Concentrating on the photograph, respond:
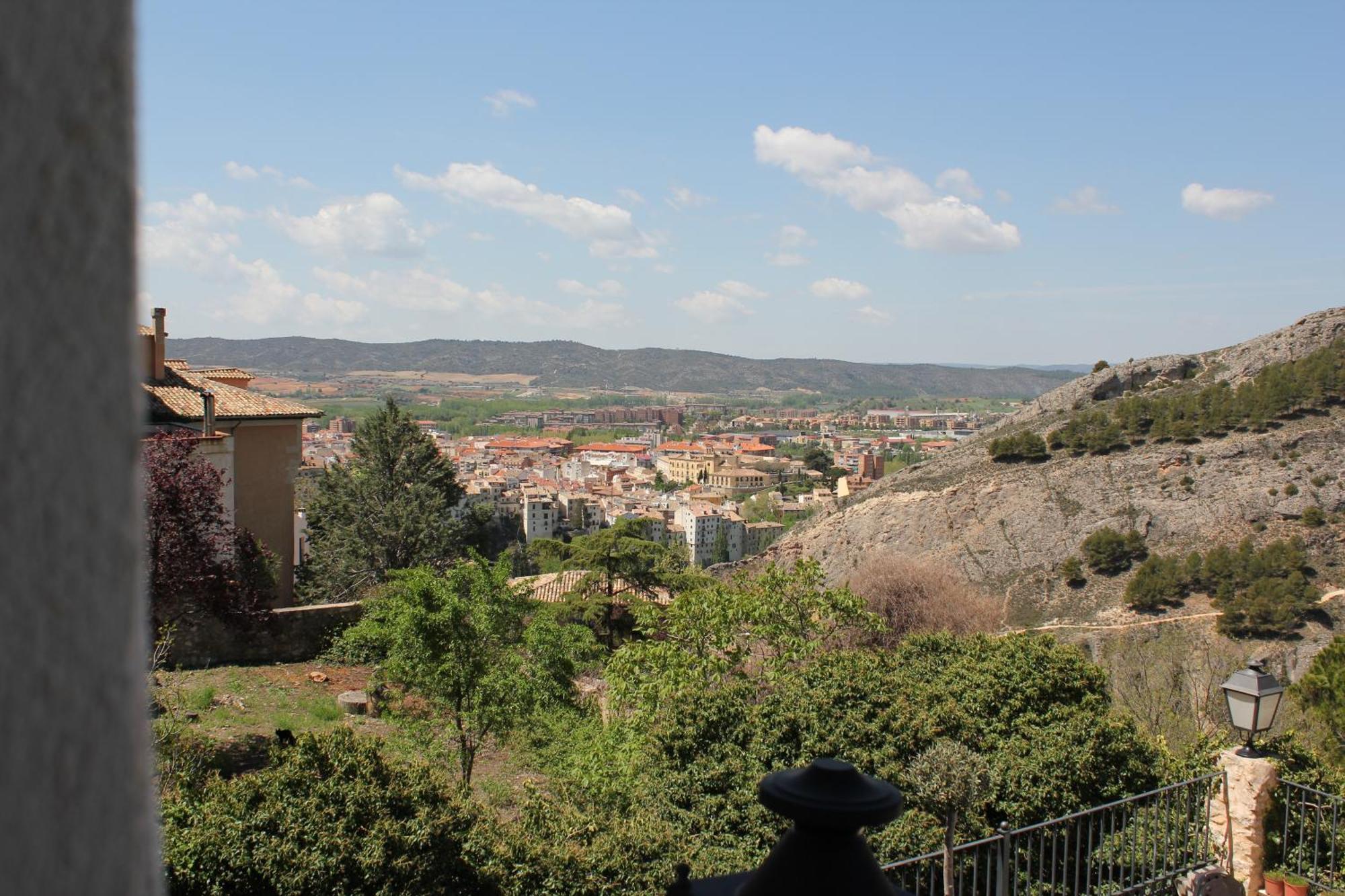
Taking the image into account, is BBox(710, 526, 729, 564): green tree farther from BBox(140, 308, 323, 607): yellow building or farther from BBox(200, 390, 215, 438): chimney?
BBox(200, 390, 215, 438): chimney

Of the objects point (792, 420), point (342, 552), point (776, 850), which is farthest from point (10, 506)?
point (792, 420)

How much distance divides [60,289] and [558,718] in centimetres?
967

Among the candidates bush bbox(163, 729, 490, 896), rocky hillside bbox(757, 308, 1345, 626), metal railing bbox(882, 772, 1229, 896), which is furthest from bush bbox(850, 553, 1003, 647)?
bush bbox(163, 729, 490, 896)

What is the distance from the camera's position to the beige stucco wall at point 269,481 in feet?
54.5

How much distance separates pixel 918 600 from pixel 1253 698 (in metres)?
12.3

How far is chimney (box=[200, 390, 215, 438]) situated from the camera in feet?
47.1

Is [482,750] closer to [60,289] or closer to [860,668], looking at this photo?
[860,668]

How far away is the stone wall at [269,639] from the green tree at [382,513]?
906 centimetres

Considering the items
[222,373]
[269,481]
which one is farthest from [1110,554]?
[222,373]

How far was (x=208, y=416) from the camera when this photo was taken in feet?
47.3

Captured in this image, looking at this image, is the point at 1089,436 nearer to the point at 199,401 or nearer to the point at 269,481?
the point at 269,481

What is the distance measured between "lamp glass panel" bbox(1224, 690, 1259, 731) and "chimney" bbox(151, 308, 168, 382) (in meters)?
14.2

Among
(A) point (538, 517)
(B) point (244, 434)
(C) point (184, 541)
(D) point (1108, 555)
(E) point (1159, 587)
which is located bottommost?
(A) point (538, 517)

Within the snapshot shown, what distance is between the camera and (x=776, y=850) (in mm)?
1533
